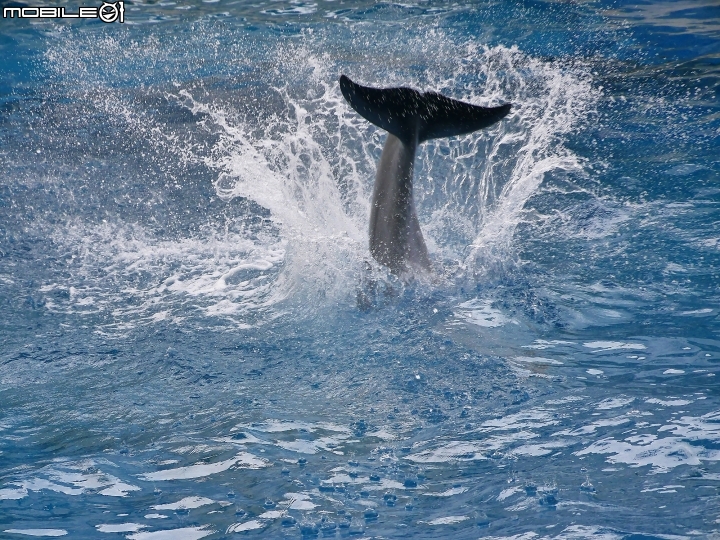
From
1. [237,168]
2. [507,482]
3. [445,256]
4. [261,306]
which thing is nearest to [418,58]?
[237,168]

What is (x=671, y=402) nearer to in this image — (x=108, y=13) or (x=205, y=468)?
(x=205, y=468)

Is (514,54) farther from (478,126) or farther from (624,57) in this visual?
(478,126)

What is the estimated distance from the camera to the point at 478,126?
6.04m

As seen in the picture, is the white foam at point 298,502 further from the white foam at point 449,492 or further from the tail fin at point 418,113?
the tail fin at point 418,113

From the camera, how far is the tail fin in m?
5.89

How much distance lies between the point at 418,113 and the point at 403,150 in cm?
30

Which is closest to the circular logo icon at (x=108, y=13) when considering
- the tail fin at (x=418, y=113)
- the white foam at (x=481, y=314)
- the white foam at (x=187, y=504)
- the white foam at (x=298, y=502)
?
the tail fin at (x=418, y=113)

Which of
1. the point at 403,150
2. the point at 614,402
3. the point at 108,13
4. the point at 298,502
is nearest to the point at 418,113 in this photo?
the point at 403,150

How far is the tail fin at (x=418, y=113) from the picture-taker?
589cm

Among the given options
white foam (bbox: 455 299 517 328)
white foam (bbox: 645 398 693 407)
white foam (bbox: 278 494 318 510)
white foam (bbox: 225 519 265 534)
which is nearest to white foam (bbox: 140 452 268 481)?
white foam (bbox: 278 494 318 510)

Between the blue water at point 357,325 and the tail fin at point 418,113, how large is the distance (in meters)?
1.02

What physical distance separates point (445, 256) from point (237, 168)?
10.5 ft

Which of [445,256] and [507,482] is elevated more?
[445,256]

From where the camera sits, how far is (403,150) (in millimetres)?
6227
